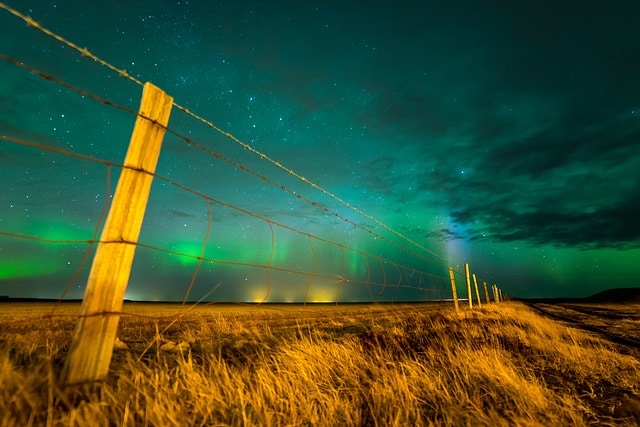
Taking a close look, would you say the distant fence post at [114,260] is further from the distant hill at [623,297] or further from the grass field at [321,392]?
the distant hill at [623,297]

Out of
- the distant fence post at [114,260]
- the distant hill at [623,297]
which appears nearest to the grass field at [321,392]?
the distant fence post at [114,260]

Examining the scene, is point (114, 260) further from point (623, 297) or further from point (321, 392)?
point (623, 297)

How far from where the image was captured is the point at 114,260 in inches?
76.6

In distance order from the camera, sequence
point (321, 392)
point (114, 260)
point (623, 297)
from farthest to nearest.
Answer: point (623, 297), point (321, 392), point (114, 260)

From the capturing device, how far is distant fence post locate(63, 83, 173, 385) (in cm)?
187

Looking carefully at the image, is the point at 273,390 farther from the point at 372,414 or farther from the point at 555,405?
the point at 555,405

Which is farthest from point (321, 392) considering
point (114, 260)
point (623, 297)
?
point (623, 297)

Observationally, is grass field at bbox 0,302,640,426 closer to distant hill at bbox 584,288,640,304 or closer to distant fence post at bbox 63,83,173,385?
distant fence post at bbox 63,83,173,385

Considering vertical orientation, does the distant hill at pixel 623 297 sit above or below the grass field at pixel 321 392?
above

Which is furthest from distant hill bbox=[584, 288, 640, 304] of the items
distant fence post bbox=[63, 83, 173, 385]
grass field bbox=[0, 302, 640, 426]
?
distant fence post bbox=[63, 83, 173, 385]

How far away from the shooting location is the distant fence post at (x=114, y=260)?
1.87 m

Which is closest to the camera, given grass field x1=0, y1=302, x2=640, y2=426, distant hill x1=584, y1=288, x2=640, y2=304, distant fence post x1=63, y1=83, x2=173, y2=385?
grass field x1=0, y1=302, x2=640, y2=426

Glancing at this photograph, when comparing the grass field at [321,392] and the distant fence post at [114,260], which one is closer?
the grass field at [321,392]

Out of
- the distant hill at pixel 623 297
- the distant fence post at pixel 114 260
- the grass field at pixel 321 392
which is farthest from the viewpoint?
the distant hill at pixel 623 297
